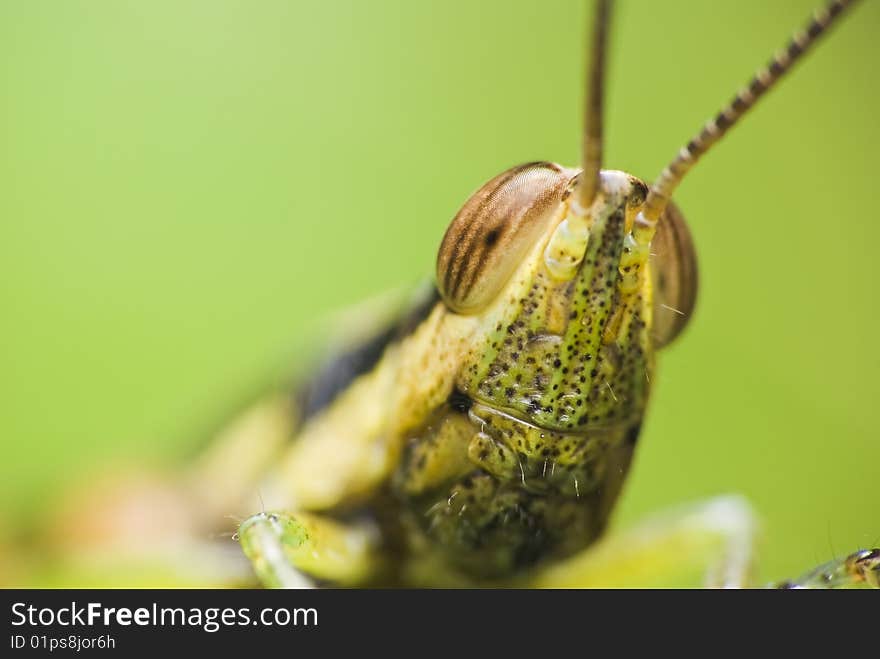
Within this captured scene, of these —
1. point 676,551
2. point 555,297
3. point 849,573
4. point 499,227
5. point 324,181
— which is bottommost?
point 849,573

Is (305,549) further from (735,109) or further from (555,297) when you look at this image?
(735,109)

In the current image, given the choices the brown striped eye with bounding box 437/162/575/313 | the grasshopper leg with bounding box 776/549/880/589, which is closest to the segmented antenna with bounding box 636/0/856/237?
Answer: the brown striped eye with bounding box 437/162/575/313

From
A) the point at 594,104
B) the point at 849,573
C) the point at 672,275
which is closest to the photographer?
the point at 594,104

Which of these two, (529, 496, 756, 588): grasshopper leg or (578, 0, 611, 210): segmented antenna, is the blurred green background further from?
(578, 0, 611, 210): segmented antenna

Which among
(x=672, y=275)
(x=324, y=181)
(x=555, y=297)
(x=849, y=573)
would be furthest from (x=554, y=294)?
(x=324, y=181)

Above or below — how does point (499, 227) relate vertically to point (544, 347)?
above

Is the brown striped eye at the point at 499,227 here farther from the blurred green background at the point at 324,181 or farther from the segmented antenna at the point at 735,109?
the blurred green background at the point at 324,181
